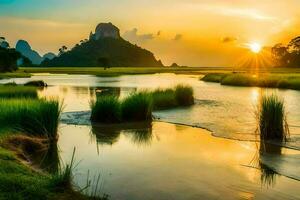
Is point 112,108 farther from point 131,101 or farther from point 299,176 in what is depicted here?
point 299,176

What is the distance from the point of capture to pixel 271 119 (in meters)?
17.4

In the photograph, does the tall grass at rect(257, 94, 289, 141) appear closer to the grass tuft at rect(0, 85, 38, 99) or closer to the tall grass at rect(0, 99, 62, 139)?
the tall grass at rect(0, 99, 62, 139)

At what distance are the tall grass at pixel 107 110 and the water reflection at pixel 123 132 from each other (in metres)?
0.78

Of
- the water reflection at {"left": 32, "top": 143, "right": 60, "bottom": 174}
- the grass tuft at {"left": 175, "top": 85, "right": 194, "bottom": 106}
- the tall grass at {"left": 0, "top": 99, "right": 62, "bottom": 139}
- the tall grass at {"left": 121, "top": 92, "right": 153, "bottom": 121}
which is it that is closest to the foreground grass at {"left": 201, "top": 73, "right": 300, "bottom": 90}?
the grass tuft at {"left": 175, "top": 85, "right": 194, "bottom": 106}

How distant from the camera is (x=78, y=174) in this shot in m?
12.0

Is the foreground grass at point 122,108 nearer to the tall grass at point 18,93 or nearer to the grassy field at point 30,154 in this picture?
the grassy field at point 30,154

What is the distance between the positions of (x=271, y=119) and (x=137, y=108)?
8.32 metres

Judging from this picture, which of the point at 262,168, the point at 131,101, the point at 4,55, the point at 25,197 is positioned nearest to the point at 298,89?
the point at 131,101

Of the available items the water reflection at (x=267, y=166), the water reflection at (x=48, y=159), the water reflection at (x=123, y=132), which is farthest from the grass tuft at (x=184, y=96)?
the water reflection at (x=48, y=159)

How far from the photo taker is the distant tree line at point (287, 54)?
470 ft

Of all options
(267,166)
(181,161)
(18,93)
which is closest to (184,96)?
(18,93)

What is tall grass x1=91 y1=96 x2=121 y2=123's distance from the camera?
22297 millimetres

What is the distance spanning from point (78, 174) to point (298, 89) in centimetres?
→ 4639

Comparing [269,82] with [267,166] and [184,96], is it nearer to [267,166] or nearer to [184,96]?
[184,96]
